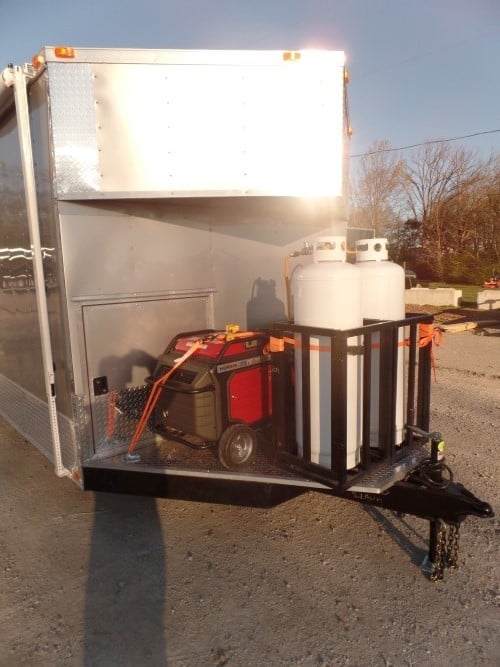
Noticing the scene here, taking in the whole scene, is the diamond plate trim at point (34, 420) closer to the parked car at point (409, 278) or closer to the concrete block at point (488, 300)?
the parked car at point (409, 278)

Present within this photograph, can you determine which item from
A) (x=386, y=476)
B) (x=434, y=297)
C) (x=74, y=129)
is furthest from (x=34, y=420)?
(x=434, y=297)

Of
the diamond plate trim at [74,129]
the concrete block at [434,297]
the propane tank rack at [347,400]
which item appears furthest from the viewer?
the concrete block at [434,297]

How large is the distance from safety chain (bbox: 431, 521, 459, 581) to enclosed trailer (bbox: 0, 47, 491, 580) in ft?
0.24

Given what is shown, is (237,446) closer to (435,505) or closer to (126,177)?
(435,505)

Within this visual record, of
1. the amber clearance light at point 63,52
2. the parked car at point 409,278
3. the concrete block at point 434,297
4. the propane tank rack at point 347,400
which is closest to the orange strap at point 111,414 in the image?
the propane tank rack at point 347,400

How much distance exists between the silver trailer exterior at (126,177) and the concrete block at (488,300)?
1470 centimetres

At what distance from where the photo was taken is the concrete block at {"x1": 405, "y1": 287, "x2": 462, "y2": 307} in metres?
17.9

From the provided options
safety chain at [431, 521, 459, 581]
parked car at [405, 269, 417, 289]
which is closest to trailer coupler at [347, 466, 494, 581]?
safety chain at [431, 521, 459, 581]

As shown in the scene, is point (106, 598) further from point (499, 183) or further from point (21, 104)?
point (499, 183)

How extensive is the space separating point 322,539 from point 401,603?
0.78 metres

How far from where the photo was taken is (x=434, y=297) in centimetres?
1838

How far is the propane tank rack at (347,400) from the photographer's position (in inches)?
118

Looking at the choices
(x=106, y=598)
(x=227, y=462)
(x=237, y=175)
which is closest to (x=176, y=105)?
(x=237, y=175)

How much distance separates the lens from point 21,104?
343 cm
